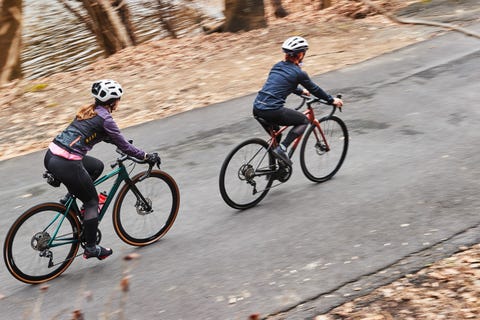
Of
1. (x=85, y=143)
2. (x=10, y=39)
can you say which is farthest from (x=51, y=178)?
(x=10, y=39)

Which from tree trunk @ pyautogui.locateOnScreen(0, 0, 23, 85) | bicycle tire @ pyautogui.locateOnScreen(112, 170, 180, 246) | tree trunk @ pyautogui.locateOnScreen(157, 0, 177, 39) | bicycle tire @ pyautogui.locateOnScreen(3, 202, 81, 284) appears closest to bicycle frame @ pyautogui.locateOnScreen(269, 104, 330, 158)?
bicycle tire @ pyautogui.locateOnScreen(112, 170, 180, 246)

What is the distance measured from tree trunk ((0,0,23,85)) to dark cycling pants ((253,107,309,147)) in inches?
414

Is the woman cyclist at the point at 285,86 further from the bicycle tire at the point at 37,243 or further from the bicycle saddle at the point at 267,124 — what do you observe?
the bicycle tire at the point at 37,243

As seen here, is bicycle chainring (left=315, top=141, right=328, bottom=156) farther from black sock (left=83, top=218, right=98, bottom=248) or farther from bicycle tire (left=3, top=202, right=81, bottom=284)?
bicycle tire (left=3, top=202, right=81, bottom=284)

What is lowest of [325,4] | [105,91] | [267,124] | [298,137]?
[325,4]

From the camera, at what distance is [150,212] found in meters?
7.32

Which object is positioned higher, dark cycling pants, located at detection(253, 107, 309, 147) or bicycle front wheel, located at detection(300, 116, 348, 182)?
dark cycling pants, located at detection(253, 107, 309, 147)

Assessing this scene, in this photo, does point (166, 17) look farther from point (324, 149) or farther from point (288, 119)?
point (288, 119)

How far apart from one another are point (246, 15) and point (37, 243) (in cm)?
1158

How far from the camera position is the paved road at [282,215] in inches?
242

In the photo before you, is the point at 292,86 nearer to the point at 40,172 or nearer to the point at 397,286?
the point at 397,286

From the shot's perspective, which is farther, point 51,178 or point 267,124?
point 267,124

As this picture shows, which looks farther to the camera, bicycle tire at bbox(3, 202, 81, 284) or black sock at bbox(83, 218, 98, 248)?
black sock at bbox(83, 218, 98, 248)

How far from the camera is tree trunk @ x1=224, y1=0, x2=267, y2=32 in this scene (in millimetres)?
16922
